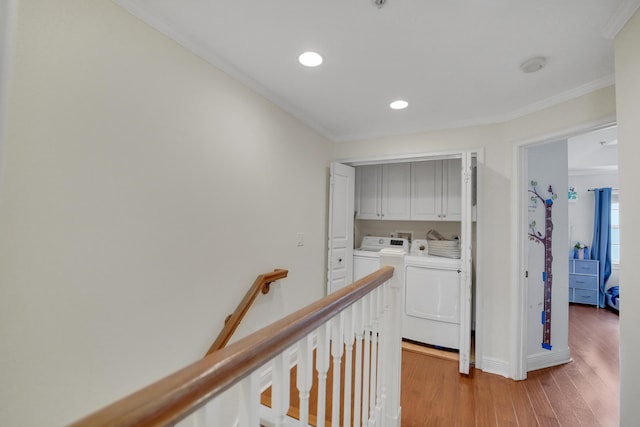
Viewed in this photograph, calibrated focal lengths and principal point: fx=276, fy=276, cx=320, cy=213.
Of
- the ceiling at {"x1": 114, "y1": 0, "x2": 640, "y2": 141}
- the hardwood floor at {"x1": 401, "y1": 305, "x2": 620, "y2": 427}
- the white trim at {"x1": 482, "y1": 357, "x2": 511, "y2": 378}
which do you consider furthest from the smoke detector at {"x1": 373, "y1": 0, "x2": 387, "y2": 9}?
the white trim at {"x1": 482, "y1": 357, "x2": 511, "y2": 378}

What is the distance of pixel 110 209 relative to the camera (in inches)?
52.9

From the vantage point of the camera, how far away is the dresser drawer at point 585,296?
4576 millimetres

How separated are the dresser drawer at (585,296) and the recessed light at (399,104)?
15.7 feet

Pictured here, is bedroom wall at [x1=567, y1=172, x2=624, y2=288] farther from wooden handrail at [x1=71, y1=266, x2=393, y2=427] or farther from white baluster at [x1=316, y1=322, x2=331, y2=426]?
wooden handrail at [x1=71, y1=266, x2=393, y2=427]

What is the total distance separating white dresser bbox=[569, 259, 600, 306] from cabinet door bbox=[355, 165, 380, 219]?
3780 millimetres

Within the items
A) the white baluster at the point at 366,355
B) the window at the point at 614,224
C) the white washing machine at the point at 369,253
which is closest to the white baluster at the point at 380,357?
the white baluster at the point at 366,355

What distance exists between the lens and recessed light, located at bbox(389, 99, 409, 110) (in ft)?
7.96

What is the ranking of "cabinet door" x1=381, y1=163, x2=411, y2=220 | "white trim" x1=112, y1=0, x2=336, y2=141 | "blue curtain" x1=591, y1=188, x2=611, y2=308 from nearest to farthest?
"white trim" x1=112, y1=0, x2=336, y2=141
"cabinet door" x1=381, y1=163, x2=411, y2=220
"blue curtain" x1=591, y1=188, x2=611, y2=308

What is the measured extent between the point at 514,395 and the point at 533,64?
2.48 meters

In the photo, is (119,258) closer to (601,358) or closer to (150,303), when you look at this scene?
(150,303)

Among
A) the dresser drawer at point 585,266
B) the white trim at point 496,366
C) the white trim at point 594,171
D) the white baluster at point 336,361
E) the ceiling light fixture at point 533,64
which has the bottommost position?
the white trim at point 496,366

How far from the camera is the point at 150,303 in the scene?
150 cm

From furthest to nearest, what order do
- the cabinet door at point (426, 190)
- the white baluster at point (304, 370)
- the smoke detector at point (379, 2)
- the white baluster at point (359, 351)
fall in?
the cabinet door at point (426, 190) < the smoke detector at point (379, 2) < the white baluster at point (359, 351) < the white baluster at point (304, 370)

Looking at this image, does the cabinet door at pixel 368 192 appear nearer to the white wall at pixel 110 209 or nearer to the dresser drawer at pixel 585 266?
the white wall at pixel 110 209
